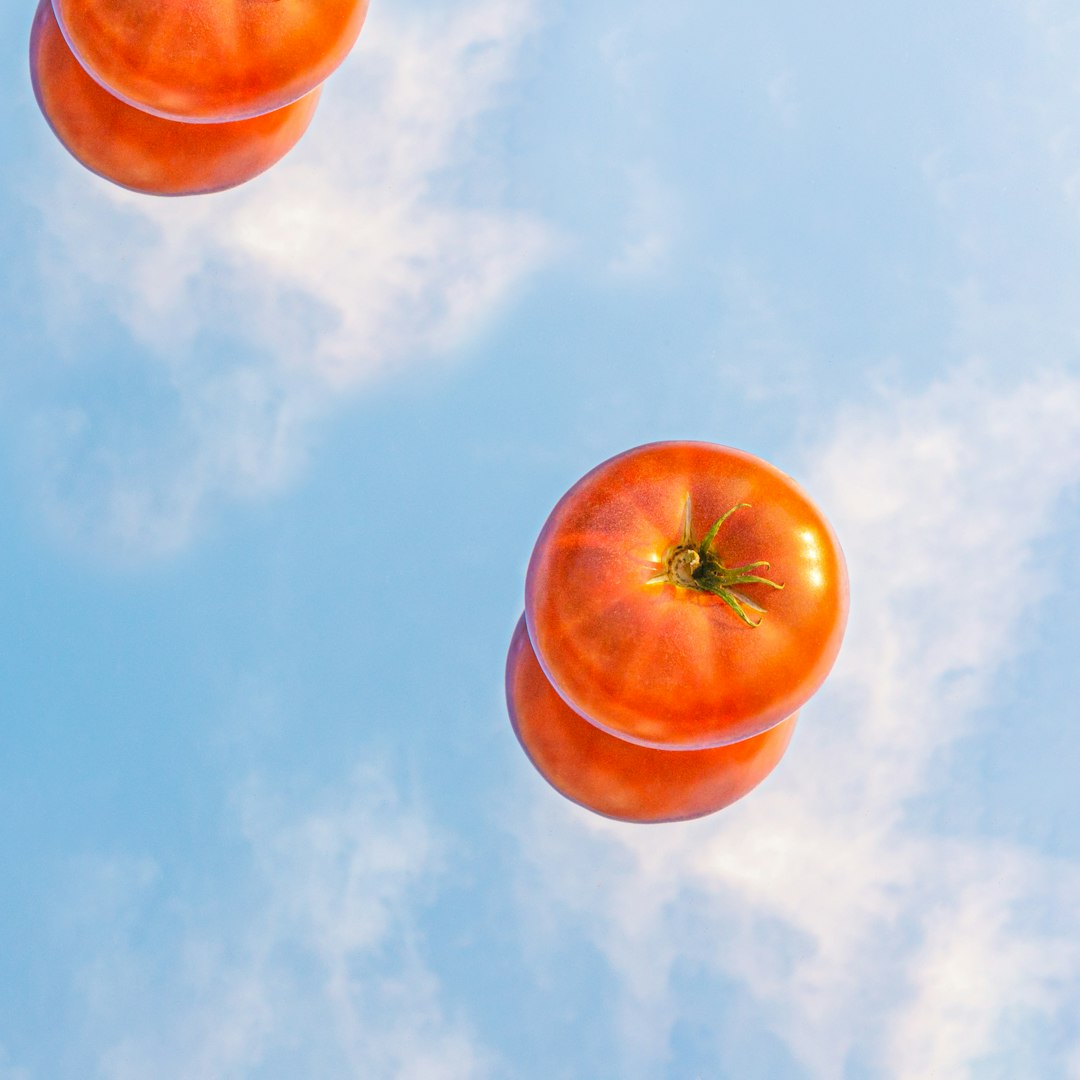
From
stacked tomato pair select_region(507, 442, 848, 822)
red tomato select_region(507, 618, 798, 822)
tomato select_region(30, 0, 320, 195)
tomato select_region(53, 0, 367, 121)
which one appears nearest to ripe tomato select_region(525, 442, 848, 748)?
stacked tomato pair select_region(507, 442, 848, 822)

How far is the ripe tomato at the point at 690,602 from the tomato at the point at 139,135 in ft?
13.7

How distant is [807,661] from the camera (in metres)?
7.10

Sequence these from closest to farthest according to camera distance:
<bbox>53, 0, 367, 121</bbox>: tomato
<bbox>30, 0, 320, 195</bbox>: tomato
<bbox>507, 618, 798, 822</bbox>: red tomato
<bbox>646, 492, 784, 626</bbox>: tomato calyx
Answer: <bbox>646, 492, 784, 626</bbox>: tomato calyx < <bbox>53, 0, 367, 121</bbox>: tomato < <bbox>507, 618, 798, 822</bbox>: red tomato < <bbox>30, 0, 320, 195</bbox>: tomato

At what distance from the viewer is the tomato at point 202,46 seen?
7.54 metres

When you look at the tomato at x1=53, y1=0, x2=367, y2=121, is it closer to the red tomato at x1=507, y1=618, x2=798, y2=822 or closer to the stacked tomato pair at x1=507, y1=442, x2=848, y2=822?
the stacked tomato pair at x1=507, y1=442, x2=848, y2=822

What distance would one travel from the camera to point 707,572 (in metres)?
7.00

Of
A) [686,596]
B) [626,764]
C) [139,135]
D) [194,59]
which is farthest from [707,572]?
[139,135]

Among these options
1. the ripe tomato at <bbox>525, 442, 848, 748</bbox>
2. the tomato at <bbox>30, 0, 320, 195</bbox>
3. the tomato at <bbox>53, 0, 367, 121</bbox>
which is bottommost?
the ripe tomato at <bbox>525, 442, 848, 748</bbox>

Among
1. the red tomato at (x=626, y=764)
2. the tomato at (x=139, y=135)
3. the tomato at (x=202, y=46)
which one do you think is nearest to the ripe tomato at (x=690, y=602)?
the red tomato at (x=626, y=764)

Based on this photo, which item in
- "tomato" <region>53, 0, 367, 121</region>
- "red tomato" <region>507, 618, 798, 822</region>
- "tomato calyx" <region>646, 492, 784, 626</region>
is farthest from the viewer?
"red tomato" <region>507, 618, 798, 822</region>

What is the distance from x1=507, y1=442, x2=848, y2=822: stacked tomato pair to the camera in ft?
22.7

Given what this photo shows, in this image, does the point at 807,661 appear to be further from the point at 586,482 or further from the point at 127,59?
the point at 127,59

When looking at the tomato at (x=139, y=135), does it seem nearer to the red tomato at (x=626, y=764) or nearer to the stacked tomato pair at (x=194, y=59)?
the stacked tomato pair at (x=194, y=59)

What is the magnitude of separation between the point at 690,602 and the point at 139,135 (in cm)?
545
